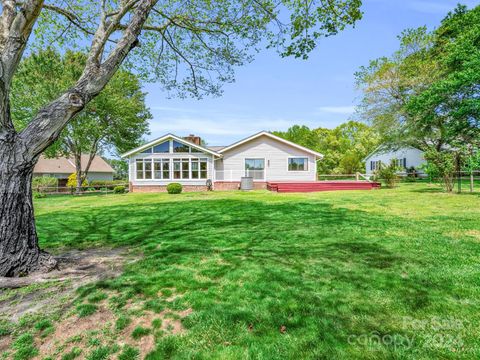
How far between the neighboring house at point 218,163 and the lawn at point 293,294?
56.1ft

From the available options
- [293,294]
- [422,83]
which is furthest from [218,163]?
[293,294]

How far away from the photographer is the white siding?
24.3 meters

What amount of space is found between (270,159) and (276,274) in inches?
822

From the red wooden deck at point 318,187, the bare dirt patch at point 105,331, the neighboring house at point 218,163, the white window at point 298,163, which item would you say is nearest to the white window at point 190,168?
the neighboring house at point 218,163

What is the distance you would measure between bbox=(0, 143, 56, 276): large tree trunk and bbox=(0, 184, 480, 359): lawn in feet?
3.92

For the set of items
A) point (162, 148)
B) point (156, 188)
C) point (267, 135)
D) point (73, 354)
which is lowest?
point (73, 354)

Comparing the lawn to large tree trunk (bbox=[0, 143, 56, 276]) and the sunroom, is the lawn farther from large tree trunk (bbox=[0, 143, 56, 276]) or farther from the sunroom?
the sunroom

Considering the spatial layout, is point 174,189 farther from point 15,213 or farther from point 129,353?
point 129,353

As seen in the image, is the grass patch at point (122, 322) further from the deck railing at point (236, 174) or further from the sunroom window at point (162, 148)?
the sunroom window at point (162, 148)

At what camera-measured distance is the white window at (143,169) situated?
76.8 feet

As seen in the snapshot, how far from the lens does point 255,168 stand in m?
24.4

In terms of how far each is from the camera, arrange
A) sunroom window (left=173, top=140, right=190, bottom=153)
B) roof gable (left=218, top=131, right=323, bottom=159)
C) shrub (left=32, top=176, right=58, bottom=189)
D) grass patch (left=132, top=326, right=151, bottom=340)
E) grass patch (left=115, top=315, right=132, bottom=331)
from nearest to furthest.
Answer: grass patch (left=132, top=326, right=151, bottom=340) → grass patch (left=115, top=315, right=132, bottom=331) → sunroom window (left=173, top=140, right=190, bottom=153) → roof gable (left=218, top=131, right=323, bottom=159) → shrub (left=32, top=176, right=58, bottom=189)

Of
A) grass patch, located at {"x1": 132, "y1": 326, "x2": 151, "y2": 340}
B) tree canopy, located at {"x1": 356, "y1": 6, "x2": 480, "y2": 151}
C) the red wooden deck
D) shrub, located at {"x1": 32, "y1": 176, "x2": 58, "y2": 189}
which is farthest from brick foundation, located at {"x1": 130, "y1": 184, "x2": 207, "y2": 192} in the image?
grass patch, located at {"x1": 132, "y1": 326, "x2": 151, "y2": 340}

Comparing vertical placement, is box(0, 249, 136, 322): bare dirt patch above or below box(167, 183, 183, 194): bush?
below
